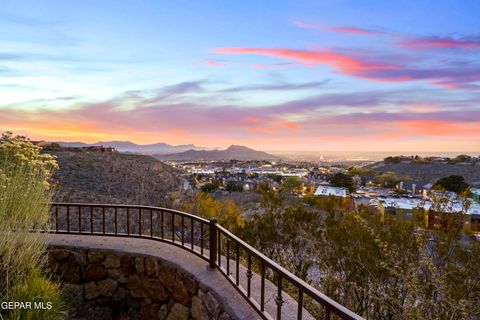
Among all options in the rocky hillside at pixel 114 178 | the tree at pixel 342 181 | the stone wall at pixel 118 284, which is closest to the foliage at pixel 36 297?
the stone wall at pixel 118 284

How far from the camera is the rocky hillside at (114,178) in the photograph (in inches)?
963

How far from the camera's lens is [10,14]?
7.84 m

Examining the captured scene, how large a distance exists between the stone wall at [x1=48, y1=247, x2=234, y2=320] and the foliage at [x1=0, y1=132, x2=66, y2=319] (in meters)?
0.81

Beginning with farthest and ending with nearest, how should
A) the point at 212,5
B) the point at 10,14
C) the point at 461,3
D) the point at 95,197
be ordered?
the point at 95,197 < the point at 212,5 < the point at 10,14 < the point at 461,3

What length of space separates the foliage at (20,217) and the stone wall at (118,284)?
0.81m

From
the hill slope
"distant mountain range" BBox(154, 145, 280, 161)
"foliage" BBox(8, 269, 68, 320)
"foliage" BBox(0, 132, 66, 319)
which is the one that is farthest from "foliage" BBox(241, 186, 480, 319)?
"distant mountain range" BBox(154, 145, 280, 161)

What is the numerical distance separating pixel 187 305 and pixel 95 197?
21170mm

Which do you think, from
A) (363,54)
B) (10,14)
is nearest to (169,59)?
(10,14)

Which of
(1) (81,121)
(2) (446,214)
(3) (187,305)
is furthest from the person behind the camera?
(1) (81,121)

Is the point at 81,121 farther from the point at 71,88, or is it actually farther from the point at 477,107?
the point at 477,107

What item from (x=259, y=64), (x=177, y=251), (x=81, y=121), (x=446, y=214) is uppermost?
(x=259, y=64)

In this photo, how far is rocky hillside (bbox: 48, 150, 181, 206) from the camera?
80.2ft

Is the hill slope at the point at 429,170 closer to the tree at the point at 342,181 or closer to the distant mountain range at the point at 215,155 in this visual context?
the tree at the point at 342,181

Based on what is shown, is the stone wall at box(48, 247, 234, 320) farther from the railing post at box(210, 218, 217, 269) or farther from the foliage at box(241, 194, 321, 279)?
the foliage at box(241, 194, 321, 279)
